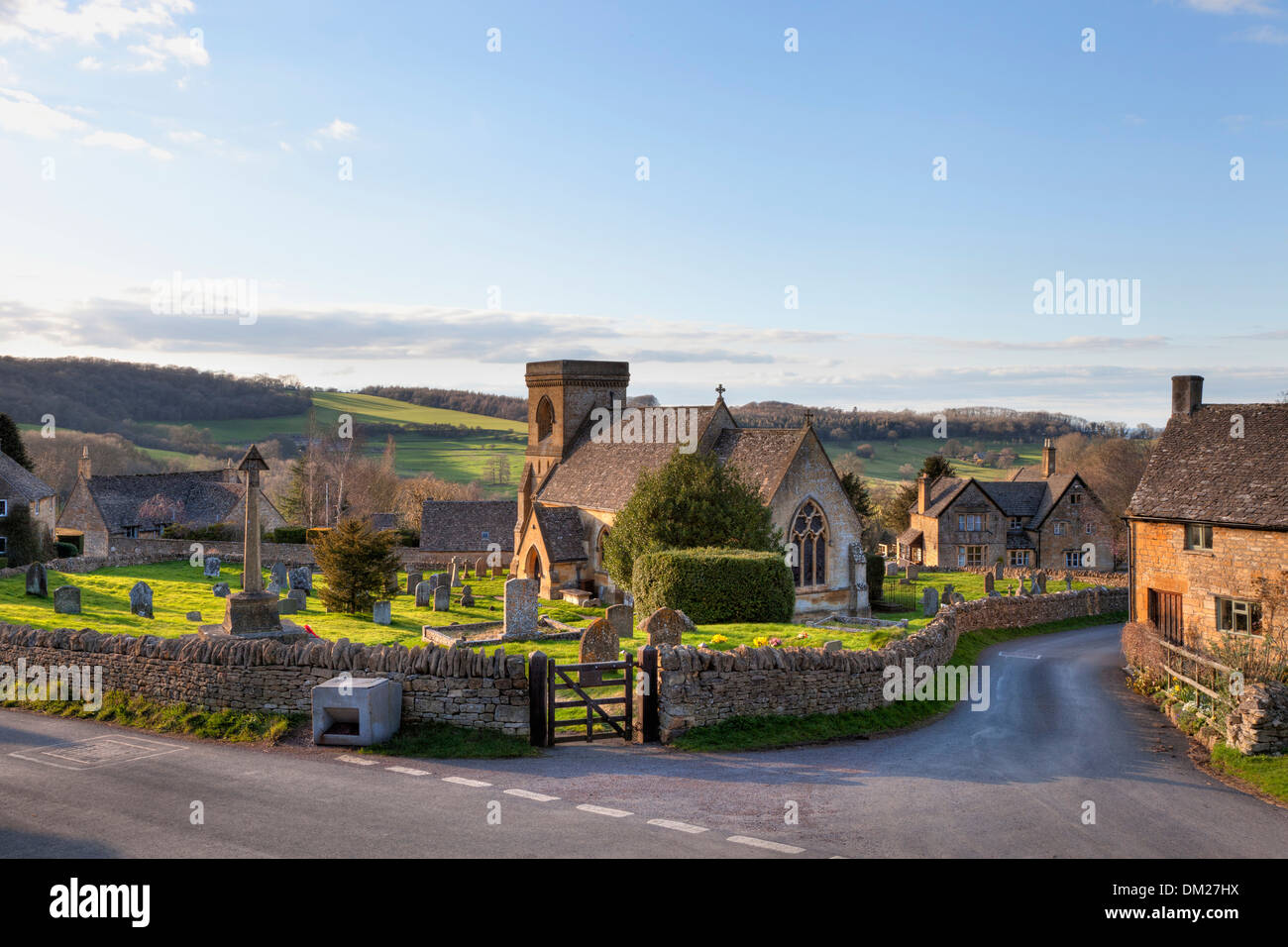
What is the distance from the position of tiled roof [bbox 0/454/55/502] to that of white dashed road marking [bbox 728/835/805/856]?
179 ft

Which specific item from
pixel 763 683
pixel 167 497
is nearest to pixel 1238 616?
pixel 763 683

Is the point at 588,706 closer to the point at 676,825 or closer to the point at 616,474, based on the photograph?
the point at 676,825

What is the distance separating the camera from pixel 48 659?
18469mm

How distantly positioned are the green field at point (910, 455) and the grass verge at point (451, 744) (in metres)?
107

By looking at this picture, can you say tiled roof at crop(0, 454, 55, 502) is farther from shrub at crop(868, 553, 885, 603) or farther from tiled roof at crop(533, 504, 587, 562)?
shrub at crop(868, 553, 885, 603)

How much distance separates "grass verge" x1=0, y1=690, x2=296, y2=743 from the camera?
51.4 feet

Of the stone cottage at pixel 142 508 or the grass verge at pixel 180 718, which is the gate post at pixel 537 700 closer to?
the grass verge at pixel 180 718

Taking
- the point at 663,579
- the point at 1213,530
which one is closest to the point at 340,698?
the point at 663,579

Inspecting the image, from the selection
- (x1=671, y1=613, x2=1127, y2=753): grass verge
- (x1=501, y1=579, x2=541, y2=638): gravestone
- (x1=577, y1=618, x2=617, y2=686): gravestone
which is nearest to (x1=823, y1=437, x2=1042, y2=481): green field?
(x1=501, y1=579, x2=541, y2=638): gravestone

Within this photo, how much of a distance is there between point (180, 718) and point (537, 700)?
663 cm

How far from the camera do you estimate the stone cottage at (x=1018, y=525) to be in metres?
70.2

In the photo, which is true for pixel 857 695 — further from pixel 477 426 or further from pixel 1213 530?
pixel 477 426

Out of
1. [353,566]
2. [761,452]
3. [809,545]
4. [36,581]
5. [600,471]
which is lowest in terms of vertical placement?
[36,581]

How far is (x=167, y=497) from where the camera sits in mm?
68375
